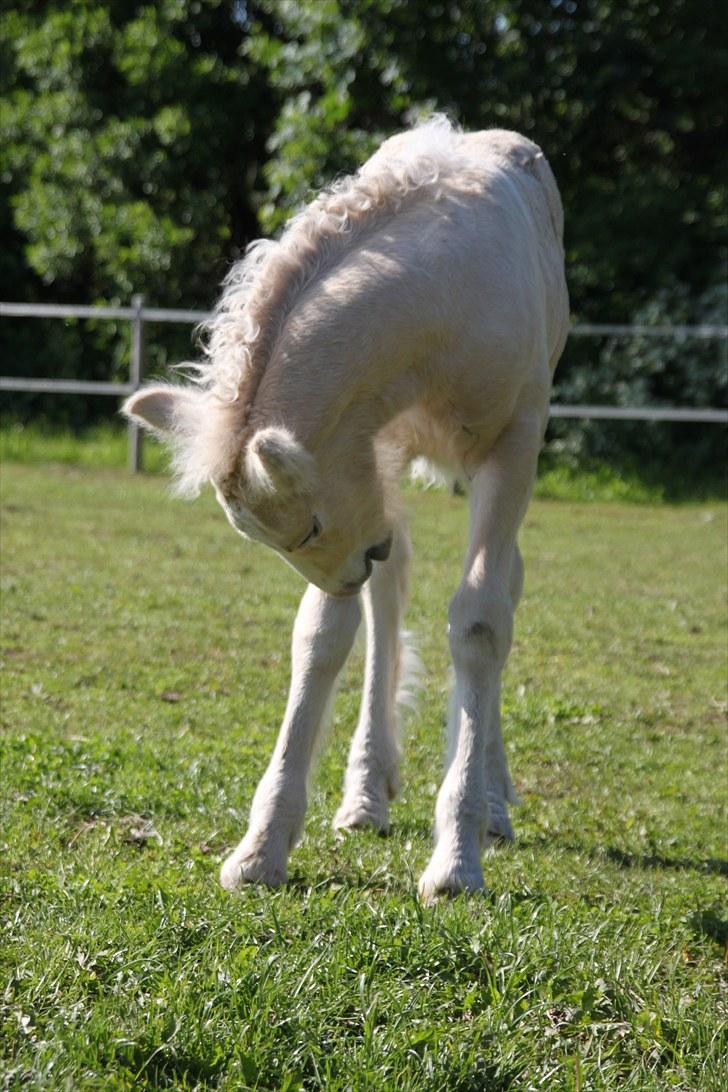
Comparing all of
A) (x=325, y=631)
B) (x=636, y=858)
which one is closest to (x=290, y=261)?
(x=325, y=631)

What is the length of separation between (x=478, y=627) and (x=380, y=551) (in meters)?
0.39

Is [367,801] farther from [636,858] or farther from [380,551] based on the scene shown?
[380,551]

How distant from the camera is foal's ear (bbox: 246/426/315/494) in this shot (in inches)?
139

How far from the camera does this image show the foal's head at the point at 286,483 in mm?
3650

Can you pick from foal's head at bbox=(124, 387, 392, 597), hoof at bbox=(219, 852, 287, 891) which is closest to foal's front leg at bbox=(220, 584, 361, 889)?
hoof at bbox=(219, 852, 287, 891)

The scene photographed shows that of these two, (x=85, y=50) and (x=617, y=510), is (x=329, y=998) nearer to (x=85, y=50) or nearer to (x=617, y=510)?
(x=617, y=510)

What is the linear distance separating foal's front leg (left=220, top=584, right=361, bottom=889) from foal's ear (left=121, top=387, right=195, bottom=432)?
0.91 m

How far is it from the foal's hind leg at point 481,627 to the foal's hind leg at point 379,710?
0.56 metres

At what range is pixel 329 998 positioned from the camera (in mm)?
3088

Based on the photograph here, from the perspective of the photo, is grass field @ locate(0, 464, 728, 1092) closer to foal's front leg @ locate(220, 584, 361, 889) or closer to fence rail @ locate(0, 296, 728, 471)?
foal's front leg @ locate(220, 584, 361, 889)

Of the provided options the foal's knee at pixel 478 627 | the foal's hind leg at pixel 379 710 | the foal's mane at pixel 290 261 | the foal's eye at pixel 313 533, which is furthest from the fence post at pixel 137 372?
the foal's eye at pixel 313 533

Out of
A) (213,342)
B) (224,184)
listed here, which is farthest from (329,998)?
(224,184)

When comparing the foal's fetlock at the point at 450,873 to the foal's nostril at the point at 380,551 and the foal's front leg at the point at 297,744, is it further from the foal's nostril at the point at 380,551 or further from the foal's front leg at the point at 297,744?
the foal's nostril at the point at 380,551

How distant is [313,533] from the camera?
3.97 meters
